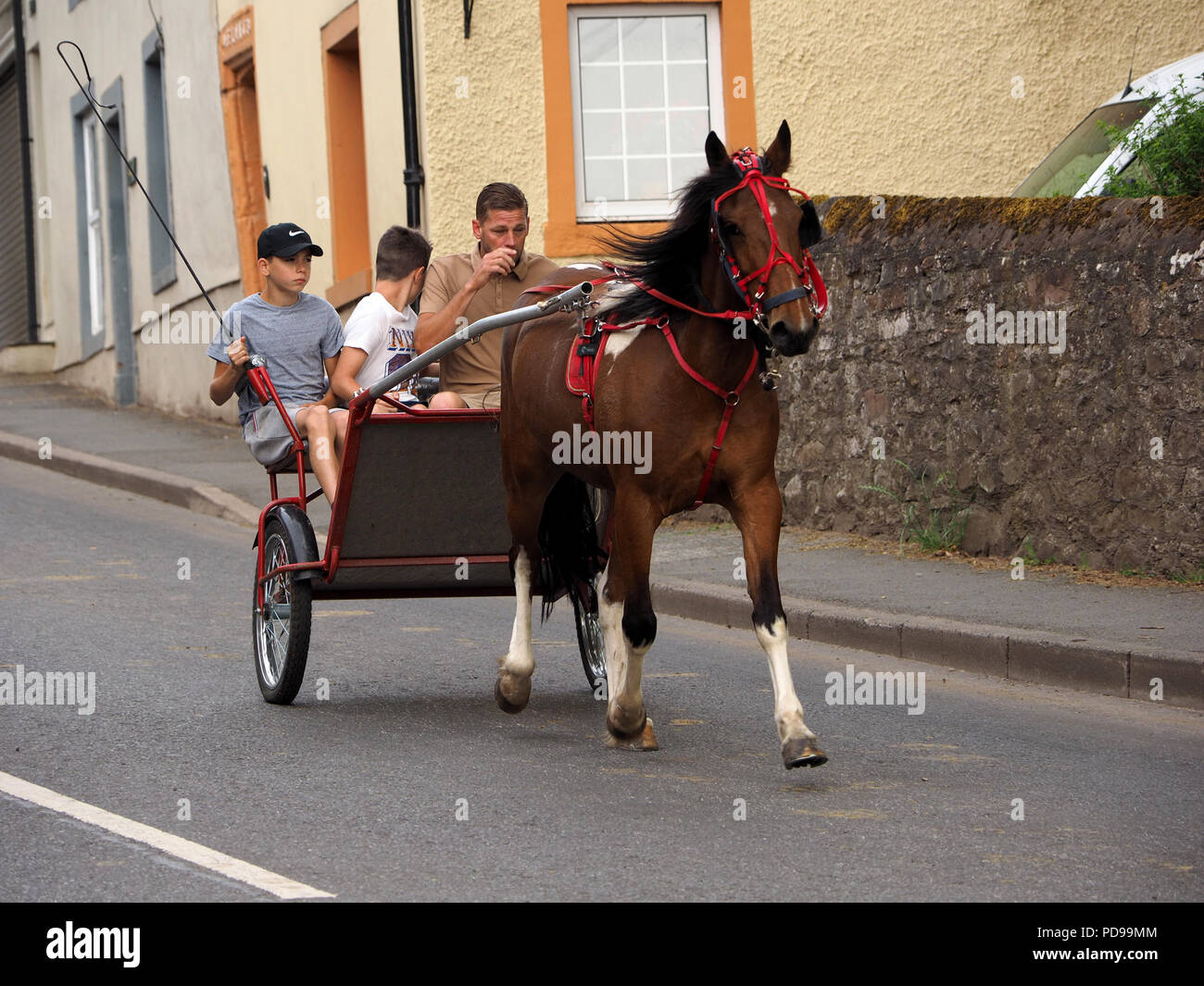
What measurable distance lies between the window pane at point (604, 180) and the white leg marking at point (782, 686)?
9.28m

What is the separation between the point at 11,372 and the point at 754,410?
2346 cm

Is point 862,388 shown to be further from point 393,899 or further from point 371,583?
point 393,899

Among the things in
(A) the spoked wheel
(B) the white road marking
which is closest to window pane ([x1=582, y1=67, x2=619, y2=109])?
(A) the spoked wheel

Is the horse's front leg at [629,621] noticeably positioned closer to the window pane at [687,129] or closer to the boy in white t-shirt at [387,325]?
the boy in white t-shirt at [387,325]

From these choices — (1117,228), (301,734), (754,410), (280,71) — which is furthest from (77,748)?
(280,71)

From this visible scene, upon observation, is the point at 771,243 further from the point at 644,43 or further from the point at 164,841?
the point at 644,43

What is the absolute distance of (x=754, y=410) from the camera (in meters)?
6.30

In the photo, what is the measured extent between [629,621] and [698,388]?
858 mm

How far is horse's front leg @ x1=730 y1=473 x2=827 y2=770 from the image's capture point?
598cm

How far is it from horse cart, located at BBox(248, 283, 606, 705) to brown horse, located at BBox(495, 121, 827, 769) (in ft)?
2.68

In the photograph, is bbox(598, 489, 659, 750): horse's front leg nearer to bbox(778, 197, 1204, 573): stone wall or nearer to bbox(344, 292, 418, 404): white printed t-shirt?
bbox(344, 292, 418, 404): white printed t-shirt

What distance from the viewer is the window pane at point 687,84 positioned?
49.5ft

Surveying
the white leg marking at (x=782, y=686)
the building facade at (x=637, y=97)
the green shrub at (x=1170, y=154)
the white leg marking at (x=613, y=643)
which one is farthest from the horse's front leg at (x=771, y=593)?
the building facade at (x=637, y=97)

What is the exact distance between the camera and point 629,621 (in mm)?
6398
